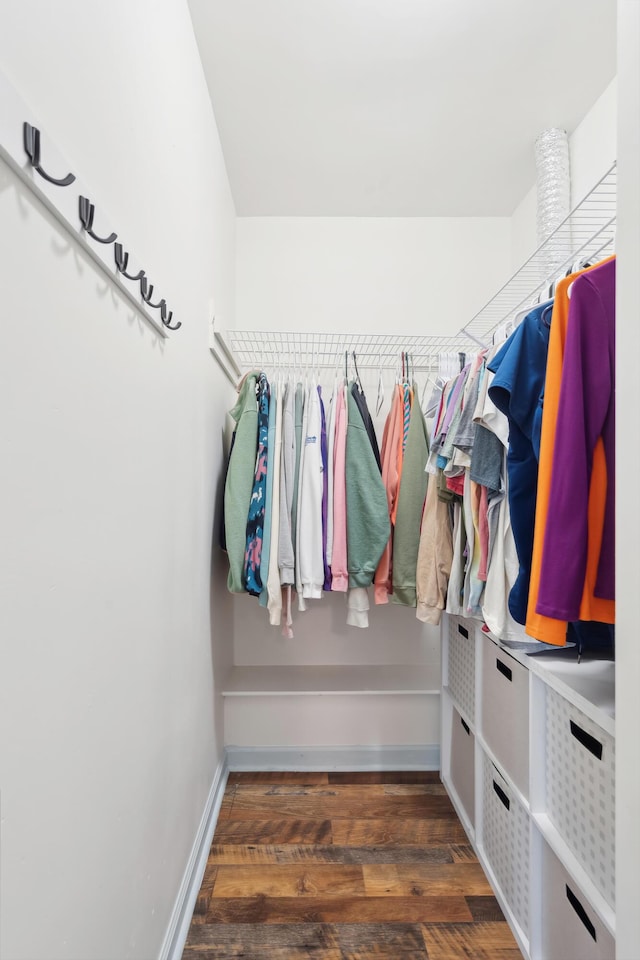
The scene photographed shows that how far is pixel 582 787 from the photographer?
1108mm

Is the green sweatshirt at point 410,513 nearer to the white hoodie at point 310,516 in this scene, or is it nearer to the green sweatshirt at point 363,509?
the green sweatshirt at point 363,509

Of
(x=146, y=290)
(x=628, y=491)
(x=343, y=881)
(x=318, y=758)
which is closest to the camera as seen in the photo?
(x=628, y=491)

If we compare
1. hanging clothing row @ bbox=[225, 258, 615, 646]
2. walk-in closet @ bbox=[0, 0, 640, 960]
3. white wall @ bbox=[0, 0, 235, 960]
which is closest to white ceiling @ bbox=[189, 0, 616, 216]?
walk-in closet @ bbox=[0, 0, 640, 960]

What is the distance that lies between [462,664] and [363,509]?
2.28 feet

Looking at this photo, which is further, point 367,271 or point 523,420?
point 367,271

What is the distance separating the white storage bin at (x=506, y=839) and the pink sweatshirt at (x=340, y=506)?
76cm

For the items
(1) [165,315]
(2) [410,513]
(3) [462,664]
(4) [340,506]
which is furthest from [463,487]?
(1) [165,315]

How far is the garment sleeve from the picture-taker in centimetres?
91

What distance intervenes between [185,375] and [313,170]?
1327 mm

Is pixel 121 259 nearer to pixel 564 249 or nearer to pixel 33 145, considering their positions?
pixel 33 145

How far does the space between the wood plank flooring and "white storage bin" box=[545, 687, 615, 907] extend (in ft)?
1.62

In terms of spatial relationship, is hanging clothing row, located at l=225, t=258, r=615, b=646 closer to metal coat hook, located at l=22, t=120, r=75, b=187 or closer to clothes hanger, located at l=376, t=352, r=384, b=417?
clothes hanger, located at l=376, t=352, r=384, b=417

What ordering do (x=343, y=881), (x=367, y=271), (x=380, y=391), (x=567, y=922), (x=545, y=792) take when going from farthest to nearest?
(x=367, y=271) < (x=380, y=391) < (x=343, y=881) < (x=545, y=792) < (x=567, y=922)

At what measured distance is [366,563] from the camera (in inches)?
75.0
